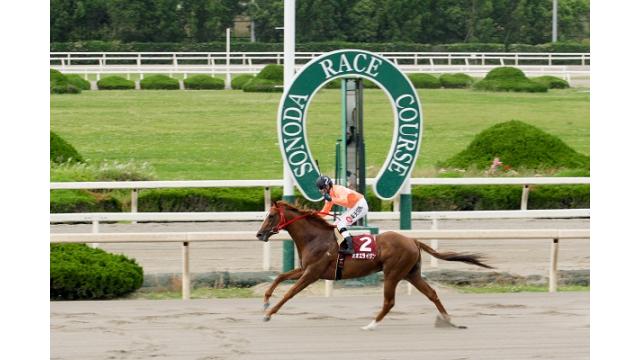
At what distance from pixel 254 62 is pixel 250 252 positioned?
2686cm

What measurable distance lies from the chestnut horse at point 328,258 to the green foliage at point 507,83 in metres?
25.0

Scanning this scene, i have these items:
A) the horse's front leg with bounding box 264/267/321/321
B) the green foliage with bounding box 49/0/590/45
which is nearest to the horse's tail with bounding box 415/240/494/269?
the horse's front leg with bounding box 264/267/321/321

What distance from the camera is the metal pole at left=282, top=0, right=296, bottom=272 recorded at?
36.2 ft

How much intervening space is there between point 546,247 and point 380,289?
3198 mm

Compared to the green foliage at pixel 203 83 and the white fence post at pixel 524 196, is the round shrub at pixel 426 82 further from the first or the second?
the white fence post at pixel 524 196

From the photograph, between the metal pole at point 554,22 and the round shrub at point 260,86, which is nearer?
the round shrub at point 260,86

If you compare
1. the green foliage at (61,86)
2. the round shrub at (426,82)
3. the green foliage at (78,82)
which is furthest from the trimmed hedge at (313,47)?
the green foliage at (61,86)

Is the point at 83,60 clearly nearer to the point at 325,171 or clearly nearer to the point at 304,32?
the point at 304,32

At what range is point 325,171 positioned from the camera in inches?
784

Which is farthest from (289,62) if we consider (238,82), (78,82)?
(238,82)

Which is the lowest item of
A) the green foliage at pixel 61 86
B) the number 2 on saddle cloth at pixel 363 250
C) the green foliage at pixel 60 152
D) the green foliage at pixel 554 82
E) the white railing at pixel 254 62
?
the number 2 on saddle cloth at pixel 363 250

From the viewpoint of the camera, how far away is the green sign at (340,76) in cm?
1102

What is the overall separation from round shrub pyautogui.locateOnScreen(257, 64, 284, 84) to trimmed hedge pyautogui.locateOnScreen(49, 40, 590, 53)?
269 inches

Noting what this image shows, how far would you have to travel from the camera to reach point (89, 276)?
10.5m
